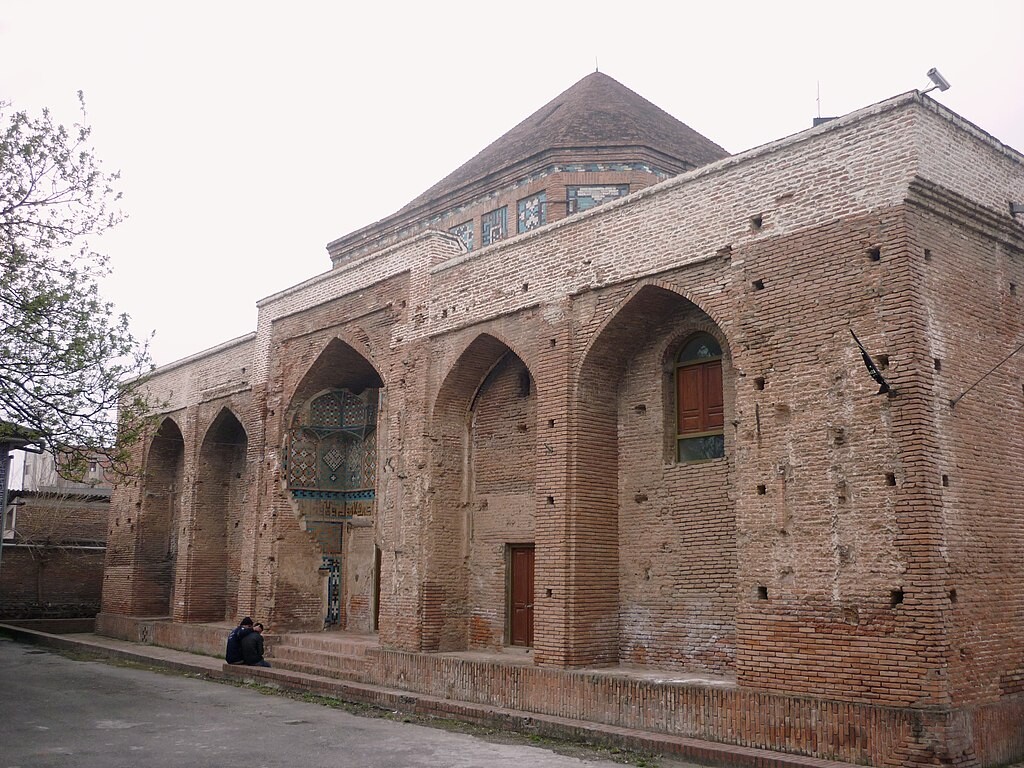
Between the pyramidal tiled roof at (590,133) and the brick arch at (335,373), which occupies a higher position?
the pyramidal tiled roof at (590,133)

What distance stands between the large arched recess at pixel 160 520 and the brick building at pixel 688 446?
4807 millimetres

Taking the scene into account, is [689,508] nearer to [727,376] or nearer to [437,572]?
[727,376]

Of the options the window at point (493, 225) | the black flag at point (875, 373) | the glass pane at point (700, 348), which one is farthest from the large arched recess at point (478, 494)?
the black flag at point (875, 373)

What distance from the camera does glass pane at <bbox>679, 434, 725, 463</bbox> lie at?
10.7 meters

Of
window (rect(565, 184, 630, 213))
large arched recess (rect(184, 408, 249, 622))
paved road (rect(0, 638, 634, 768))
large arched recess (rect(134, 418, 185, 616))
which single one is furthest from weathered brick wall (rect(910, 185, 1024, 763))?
large arched recess (rect(134, 418, 185, 616))

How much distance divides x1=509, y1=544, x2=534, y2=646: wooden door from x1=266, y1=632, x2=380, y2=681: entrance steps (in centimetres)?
204

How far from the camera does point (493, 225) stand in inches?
719

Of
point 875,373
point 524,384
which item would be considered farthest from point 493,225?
point 875,373

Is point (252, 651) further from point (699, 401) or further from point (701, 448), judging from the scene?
point (699, 401)

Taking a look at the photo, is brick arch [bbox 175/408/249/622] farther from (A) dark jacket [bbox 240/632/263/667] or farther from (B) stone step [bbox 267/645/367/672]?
(A) dark jacket [bbox 240/632/263/667]

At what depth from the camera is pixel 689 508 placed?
1079 cm

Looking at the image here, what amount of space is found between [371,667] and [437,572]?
1.54 metres

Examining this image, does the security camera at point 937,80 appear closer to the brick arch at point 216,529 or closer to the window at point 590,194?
the window at point 590,194

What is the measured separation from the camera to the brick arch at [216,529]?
1908cm
